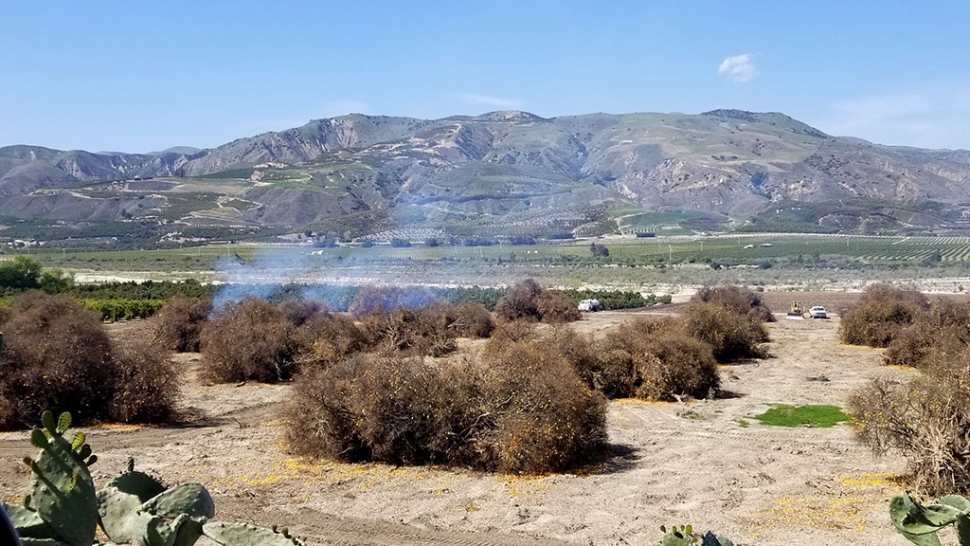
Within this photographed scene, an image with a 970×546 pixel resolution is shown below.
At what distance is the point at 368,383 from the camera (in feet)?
49.6

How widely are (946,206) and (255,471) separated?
174 meters

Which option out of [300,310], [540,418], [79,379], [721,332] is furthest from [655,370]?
[300,310]

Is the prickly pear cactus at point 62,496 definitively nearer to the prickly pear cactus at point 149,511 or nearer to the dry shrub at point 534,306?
the prickly pear cactus at point 149,511

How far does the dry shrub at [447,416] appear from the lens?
1445 cm

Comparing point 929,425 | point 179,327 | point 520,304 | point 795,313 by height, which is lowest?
point 795,313

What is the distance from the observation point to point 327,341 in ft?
87.0

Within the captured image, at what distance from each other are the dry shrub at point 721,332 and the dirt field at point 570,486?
913 centimetres

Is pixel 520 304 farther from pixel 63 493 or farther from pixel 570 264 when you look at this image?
pixel 570 264

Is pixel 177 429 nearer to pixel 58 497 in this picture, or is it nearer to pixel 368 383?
pixel 368 383

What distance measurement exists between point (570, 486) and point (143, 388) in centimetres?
1081

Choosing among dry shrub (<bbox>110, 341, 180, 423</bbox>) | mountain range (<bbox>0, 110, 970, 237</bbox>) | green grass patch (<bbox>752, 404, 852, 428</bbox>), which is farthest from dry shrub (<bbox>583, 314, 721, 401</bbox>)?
mountain range (<bbox>0, 110, 970, 237</bbox>)

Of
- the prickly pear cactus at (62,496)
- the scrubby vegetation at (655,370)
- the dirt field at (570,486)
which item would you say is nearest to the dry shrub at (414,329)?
the scrubby vegetation at (655,370)

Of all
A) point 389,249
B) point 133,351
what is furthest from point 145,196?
point 133,351

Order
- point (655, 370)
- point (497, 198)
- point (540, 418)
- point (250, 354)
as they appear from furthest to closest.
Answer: point (497, 198)
point (250, 354)
point (655, 370)
point (540, 418)
